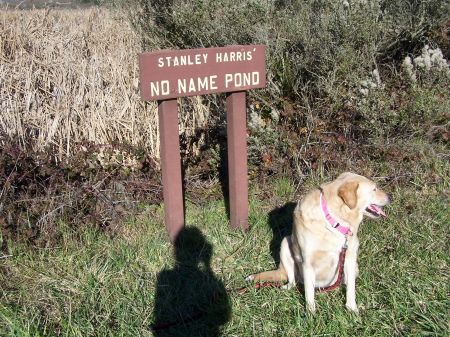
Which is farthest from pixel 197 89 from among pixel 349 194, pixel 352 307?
pixel 352 307

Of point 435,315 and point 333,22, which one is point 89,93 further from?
point 435,315

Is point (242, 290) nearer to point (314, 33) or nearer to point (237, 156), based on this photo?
point (237, 156)

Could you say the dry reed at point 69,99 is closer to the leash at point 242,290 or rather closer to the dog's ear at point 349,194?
the leash at point 242,290

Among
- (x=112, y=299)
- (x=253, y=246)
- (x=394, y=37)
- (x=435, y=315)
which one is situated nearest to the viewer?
(x=435, y=315)

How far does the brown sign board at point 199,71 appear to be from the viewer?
345 cm

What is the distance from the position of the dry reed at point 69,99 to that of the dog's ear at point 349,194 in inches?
107

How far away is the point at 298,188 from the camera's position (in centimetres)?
504

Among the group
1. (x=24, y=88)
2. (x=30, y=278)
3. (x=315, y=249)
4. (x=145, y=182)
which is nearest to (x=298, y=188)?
(x=145, y=182)

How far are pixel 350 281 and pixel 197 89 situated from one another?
6.20ft

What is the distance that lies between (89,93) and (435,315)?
4036mm

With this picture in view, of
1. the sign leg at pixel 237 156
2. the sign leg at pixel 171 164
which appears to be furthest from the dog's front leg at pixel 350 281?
the sign leg at pixel 171 164

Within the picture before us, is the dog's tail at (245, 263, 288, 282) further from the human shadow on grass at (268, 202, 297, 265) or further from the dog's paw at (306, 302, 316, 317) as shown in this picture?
the dog's paw at (306, 302, 316, 317)

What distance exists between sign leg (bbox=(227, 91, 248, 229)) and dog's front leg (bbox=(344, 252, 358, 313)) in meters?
1.37

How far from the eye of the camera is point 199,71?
3684 millimetres
